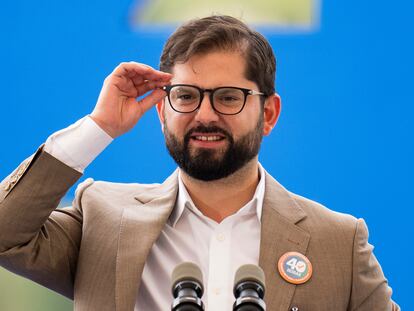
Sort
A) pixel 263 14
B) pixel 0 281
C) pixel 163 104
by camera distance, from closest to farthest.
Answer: pixel 163 104
pixel 0 281
pixel 263 14

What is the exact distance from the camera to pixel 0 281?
3143 mm

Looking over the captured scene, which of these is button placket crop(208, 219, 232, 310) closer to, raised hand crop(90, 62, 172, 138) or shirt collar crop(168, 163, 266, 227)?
→ shirt collar crop(168, 163, 266, 227)

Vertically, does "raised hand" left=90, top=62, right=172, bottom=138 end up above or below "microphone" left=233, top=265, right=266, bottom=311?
above

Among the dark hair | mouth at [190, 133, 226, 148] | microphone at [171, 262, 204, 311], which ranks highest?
the dark hair

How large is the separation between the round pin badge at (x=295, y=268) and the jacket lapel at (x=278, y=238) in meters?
0.01

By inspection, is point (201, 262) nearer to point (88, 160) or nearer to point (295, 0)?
point (88, 160)

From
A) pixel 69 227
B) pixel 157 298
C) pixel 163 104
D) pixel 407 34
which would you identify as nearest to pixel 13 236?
pixel 69 227

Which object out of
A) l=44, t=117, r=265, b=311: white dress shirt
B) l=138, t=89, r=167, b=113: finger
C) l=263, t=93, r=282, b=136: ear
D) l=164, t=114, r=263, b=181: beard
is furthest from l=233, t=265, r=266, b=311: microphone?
l=263, t=93, r=282, b=136: ear

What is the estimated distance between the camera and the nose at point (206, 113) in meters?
2.32

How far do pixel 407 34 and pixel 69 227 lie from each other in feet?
6.00

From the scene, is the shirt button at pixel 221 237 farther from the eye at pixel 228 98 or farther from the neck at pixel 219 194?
the eye at pixel 228 98

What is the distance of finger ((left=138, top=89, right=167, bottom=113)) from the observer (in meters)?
2.39

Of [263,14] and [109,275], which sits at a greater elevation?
[263,14]

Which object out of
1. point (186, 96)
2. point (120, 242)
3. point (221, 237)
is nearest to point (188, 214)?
point (221, 237)
